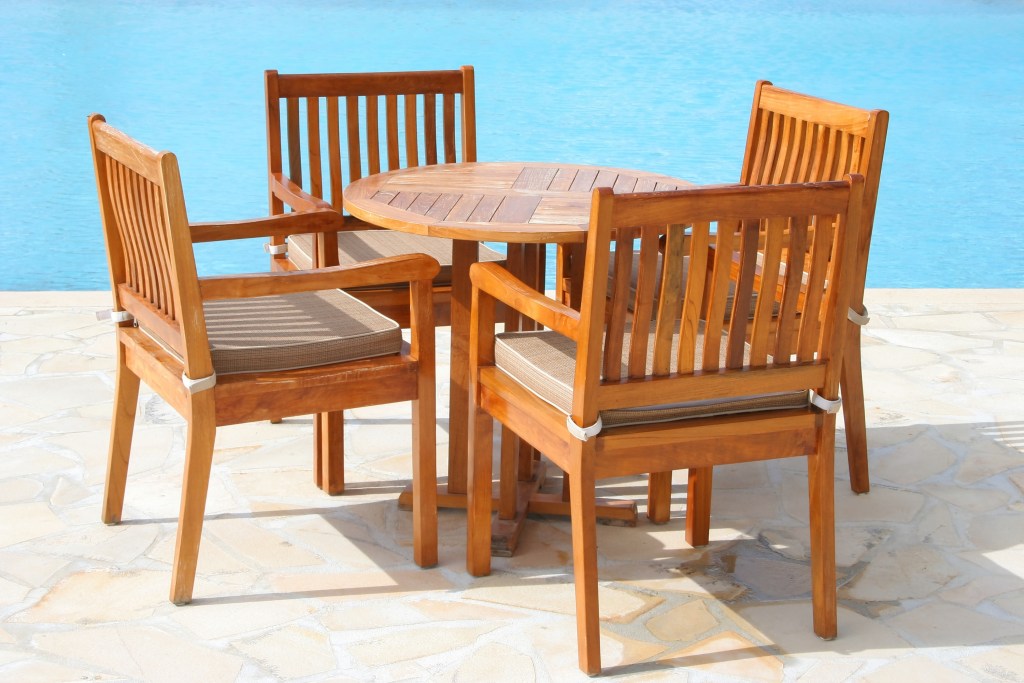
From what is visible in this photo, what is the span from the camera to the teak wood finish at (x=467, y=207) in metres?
2.46

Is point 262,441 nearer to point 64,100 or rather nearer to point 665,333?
point 665,333

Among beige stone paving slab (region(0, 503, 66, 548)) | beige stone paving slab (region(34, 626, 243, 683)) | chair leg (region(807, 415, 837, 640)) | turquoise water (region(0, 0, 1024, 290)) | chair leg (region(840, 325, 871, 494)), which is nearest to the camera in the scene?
beige stone paving slab (region(34, 626, 243, 683))

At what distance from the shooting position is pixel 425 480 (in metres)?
2.67

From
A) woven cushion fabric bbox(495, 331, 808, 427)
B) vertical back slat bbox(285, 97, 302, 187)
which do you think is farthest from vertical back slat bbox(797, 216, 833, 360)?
vertical back slat bbox(285, 97, 302, 187)

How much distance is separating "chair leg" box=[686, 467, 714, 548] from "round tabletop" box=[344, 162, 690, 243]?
0.66 metres

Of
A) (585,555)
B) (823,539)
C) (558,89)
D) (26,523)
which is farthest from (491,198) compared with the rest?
(558,89)

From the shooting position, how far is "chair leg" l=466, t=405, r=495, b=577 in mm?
2572

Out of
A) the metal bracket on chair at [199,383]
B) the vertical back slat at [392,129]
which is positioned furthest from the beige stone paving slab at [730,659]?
the vertical back slat at [392,129]

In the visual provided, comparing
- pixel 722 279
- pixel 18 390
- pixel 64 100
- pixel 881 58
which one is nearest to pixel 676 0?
pixel 881 58

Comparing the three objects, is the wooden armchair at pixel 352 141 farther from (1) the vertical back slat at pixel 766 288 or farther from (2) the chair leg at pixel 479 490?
(1) the vertical back slat at pixel 766 288

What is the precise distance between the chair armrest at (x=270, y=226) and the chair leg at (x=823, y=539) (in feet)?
4.31

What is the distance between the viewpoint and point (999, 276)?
7.33 metres

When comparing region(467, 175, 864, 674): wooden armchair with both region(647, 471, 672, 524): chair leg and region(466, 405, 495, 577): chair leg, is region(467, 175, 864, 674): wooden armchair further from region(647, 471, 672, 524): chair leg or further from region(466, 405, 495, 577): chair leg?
region(647, 471, 672, 524): chair leg

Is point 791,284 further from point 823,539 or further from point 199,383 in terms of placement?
point 199,383
